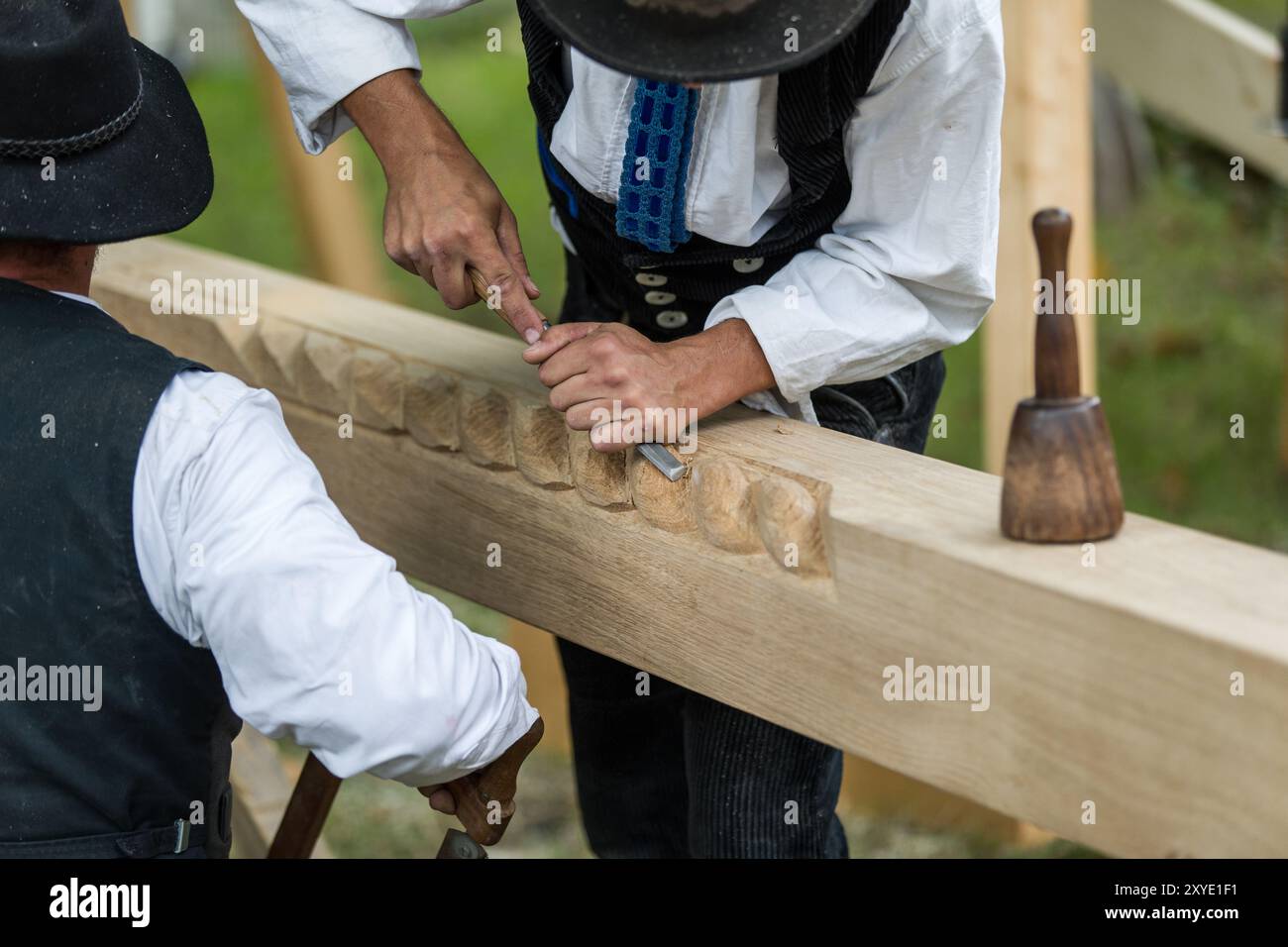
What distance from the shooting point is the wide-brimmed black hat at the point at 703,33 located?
1217 millimetres

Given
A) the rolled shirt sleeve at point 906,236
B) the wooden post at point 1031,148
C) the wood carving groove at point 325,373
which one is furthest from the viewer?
the wooden post at point 1031,148

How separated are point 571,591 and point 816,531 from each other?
Answer: 358mm

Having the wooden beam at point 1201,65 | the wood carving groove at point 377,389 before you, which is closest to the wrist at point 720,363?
the wood carving groove at point 377,389

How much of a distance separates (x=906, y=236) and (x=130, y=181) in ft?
2.47

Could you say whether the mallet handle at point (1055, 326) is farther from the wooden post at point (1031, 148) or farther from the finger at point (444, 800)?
the wooden post at point (1031, 148)

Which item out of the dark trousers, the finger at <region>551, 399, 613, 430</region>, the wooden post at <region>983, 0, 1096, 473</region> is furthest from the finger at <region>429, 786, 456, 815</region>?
the wooden post at <region>983, 0, 1096, 473</region>

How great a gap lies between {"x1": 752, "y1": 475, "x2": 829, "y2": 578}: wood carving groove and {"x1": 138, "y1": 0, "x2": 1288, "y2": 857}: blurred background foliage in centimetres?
154

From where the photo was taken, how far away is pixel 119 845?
1.43 m

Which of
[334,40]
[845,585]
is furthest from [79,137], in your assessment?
[845,585]

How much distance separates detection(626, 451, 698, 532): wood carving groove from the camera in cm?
149

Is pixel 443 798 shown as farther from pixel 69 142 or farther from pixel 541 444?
pixel 69 142

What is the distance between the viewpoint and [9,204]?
1325 mm

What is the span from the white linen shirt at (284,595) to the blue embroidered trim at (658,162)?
0.46 meters
